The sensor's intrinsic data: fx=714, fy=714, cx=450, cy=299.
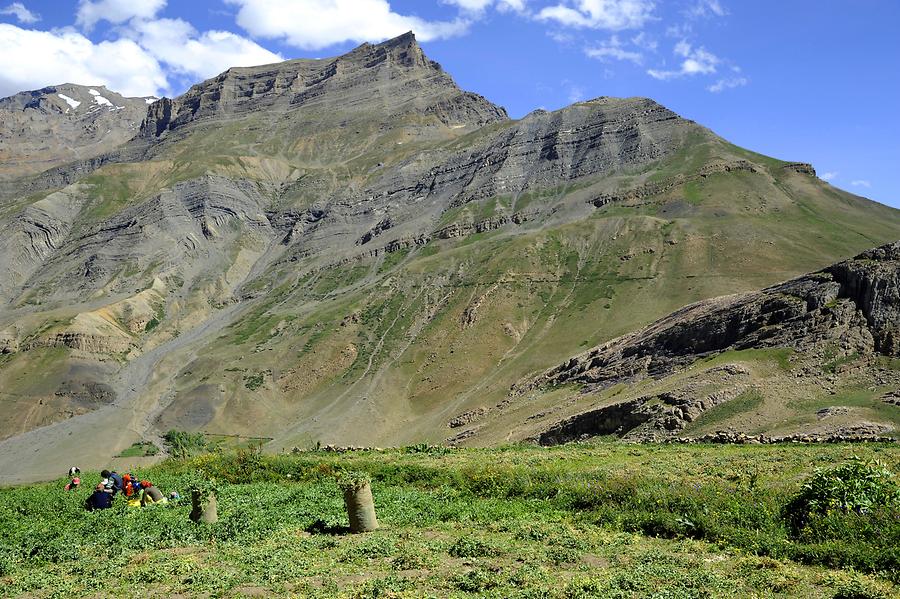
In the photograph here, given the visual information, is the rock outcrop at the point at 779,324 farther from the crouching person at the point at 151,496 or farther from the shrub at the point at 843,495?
the crouching person at the point at 151,496

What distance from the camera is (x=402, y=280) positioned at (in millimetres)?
116062

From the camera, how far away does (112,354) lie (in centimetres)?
12081

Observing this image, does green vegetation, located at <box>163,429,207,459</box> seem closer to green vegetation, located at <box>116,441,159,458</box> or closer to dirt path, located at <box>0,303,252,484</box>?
green vegetation, located at <box>116,441,159,458</box>

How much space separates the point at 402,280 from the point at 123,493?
9382 cm

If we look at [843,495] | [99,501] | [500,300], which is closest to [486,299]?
[500,300]

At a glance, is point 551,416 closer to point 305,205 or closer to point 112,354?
point 112,354

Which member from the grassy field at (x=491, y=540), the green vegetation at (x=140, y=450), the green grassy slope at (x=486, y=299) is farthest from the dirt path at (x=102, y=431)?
the grassy field at (x=491, y=540)

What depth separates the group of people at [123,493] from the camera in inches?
830

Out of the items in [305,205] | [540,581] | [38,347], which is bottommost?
[540,581]

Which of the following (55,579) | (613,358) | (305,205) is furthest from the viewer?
(305,205)

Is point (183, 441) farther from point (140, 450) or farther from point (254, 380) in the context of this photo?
point (254, 380)

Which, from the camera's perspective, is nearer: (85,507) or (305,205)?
(85,507)

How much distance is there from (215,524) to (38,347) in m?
117

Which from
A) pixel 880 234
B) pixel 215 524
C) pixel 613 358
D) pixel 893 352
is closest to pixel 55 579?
pixel 215 524
